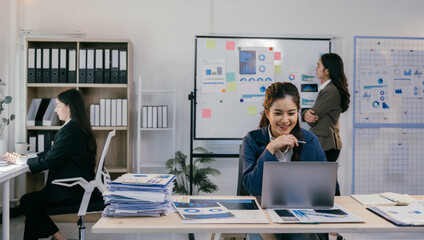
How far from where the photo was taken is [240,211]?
1423 millimetres

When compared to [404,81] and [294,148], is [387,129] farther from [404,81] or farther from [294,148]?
[294,148]

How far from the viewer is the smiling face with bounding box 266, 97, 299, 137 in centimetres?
180

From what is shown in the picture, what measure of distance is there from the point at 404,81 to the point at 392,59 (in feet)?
0.86

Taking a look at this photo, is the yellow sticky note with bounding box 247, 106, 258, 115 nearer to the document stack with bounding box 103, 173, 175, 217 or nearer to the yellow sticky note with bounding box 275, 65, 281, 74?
the yellow sticky note with bounding box 275, 65, 281, 74

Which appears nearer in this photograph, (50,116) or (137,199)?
(137,199)

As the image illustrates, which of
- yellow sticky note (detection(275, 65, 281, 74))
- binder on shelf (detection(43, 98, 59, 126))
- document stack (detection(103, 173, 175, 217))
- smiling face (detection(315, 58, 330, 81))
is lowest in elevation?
document stack (detection(103, 173, 175, 217))

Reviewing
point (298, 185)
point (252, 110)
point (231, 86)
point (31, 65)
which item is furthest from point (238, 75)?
point (298, 185)

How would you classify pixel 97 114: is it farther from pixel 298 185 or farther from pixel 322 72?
pixel 298 185

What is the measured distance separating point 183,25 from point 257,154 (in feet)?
7.96

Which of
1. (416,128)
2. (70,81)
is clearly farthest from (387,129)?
(70,81)

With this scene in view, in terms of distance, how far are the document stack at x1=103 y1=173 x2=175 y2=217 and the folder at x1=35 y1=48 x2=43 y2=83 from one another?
2585 mm

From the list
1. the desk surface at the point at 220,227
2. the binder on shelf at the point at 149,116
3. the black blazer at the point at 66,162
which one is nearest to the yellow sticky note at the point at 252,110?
the binder on shelf at the point at 149,116

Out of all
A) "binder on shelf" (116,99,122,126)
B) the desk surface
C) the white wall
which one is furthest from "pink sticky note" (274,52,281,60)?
the desk surface

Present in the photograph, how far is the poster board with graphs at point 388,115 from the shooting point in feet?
12.7
